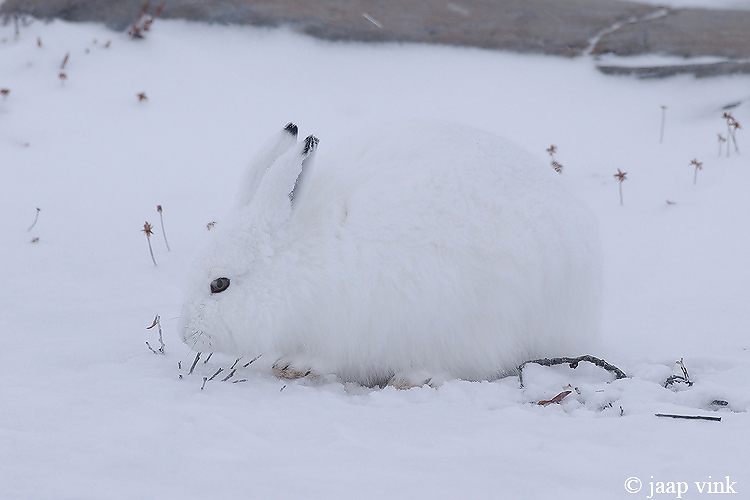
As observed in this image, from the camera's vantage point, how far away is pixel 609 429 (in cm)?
221

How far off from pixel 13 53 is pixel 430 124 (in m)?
6.15

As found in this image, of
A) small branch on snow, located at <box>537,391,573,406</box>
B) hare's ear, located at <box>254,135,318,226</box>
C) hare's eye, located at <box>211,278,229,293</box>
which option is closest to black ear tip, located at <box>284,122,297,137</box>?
hare's ear, located at <box>254,135,318,226</box>

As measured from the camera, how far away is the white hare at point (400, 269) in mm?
2898

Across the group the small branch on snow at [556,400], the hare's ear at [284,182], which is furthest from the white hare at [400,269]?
the small branch on snow at [556,400]

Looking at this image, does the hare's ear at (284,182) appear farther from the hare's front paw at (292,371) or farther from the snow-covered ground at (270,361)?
the snow-covered ground at (270,361)

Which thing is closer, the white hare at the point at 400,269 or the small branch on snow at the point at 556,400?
the small branch on snow at the point at 556,400

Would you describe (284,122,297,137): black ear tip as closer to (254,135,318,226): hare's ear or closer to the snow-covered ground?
(254,135,318,226): hare's ear

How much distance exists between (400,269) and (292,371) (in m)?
0.73

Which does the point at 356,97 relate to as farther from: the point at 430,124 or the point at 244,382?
the point at 244,382

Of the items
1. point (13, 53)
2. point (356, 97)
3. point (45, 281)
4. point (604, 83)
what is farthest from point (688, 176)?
point (13, 53)

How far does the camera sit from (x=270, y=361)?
132 inches

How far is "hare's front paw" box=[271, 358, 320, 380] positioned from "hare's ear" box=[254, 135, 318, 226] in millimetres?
686

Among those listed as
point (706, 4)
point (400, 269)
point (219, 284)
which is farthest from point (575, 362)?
point (706, 4)

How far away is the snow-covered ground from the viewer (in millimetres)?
1885
